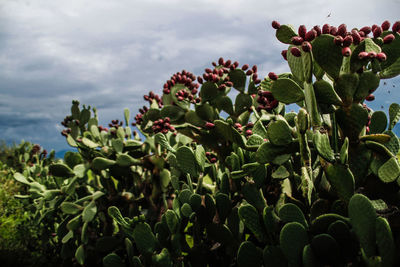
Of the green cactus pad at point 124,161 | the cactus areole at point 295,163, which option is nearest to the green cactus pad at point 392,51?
the cactus areole at point 295,163

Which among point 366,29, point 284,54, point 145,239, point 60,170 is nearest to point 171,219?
point 145,239

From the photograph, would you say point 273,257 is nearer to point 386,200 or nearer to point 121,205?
point 386,200

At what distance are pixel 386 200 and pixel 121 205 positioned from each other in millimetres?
2064

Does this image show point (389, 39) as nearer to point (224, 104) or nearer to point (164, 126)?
point (224, 104)

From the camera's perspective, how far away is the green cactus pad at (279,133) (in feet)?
4.20

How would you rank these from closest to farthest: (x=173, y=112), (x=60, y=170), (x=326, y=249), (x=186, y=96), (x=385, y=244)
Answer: (x=385, y=244) < (x=326, y=249) < (x=186, y=96) < (x=173, y=112) < (x=60, y=170)

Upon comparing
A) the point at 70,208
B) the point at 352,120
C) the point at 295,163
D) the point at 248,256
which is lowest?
the point at 248,256

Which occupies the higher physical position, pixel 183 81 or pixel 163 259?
pixel 183 81

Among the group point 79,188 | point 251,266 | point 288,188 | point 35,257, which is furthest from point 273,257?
point 35,257

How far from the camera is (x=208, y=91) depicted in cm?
210

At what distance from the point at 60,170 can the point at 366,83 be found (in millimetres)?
2538

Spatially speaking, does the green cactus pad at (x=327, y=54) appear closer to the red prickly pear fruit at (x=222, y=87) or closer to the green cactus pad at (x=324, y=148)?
the green cactus pad at (x=324, y=148)

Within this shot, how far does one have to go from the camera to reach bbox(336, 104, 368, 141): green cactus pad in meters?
1.19

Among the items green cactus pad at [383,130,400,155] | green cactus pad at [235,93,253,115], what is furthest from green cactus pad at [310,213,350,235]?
green cactus pad at [235,93,253,115]
